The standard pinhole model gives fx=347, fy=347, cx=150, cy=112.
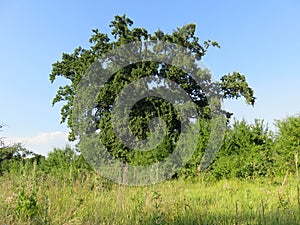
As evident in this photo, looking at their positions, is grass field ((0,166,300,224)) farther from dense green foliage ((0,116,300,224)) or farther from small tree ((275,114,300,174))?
small tree ((275,114,300,174))

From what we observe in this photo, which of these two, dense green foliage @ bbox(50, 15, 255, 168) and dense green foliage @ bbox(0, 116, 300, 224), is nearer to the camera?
dense green foliage @ bbox(0, 116, 300, 224)

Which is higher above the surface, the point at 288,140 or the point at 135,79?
the point at 135,79

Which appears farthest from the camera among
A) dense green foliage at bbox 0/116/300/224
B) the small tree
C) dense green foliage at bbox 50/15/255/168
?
dense green foliage at bbox 50/15/255/168

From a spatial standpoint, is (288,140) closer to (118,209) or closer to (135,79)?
(118,209)

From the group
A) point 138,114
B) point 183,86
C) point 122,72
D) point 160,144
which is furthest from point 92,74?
point 160,144

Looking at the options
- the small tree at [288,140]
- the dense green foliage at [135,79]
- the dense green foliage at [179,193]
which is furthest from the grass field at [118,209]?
the dense green foliage at [135,79]

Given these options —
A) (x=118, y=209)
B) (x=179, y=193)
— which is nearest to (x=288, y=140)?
(x=179, y=193)

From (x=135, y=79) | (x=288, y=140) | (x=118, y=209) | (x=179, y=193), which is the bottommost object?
(x=118, y=209)

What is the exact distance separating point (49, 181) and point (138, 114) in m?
11.4

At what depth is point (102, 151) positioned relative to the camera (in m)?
17.6

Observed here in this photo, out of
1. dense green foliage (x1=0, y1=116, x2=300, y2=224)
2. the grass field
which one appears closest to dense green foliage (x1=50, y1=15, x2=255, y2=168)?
dense green foliage (x1=0, y1=116, x2=300, y2=224)

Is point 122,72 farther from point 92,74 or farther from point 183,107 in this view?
point 183,107

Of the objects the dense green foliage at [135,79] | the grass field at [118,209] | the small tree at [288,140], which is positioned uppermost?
the dense green foliage at [135,79]

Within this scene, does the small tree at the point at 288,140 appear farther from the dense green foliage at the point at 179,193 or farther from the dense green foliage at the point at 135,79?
the dense green foliage at the point at 135,79
